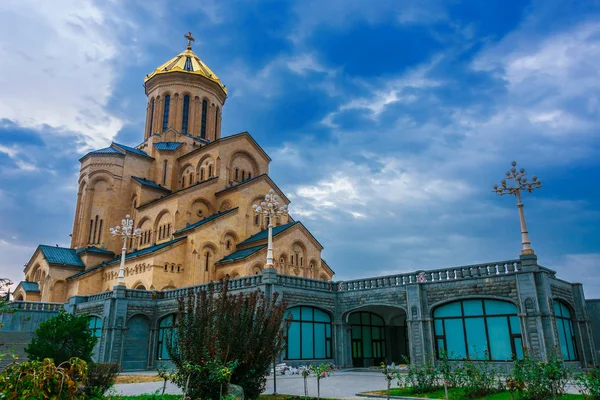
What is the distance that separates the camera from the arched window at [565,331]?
19.7 m

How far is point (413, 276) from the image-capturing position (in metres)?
22.6

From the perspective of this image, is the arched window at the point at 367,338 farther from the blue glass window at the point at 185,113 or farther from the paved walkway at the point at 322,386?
the blue glass window at the point at 185,113

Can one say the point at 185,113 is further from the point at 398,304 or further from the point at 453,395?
the point at 453,395

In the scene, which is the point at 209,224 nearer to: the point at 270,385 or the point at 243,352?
the point at 270,385

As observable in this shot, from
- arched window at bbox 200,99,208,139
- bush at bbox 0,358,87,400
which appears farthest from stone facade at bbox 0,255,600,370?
arched window at bbox 200,99,208,139

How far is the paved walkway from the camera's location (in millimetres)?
14805

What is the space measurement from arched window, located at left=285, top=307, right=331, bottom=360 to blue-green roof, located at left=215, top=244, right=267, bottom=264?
1179 centimetres

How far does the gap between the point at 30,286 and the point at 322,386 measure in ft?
126

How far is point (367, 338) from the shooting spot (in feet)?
86.2

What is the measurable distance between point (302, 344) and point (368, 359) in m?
4.87

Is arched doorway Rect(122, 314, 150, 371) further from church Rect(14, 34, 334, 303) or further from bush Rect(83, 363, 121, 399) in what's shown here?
bush Rect(83, 363, 121, 399)

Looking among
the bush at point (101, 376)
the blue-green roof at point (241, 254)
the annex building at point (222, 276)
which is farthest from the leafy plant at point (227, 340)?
the blue-green roof at point (241, 254)

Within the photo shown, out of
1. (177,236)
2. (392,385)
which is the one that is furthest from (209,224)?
(392,385)

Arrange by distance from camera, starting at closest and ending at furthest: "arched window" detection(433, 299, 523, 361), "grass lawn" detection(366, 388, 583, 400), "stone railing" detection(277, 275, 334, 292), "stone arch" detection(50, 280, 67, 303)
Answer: "grass lawn" detection(366, 388, 583, 400)
"arched window" detection(433, 299, 523, 361)
"stone railing" detection(277, 275, 334, 292)
"stone arch" detection(50, 280, 67, 303)
